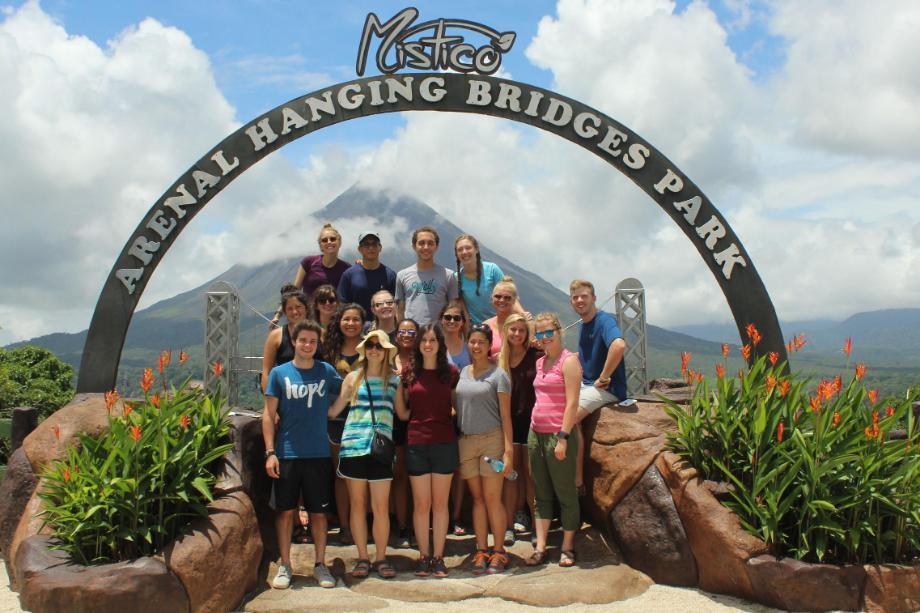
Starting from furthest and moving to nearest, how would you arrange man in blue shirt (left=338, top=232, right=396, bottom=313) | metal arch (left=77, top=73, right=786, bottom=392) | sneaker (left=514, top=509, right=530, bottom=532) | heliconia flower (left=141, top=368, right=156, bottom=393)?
metal arch (left=77, top=73, right=786, bottom=392) < man in blue shirt (left=338, top=232, right=396, bottom=313) < sneaker (left=514, top=509, right=530, bottom=532) < heliconia flower (left=141, top=368, right=156, bottom=393)

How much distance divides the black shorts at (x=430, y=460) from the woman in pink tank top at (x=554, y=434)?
725 millimetres

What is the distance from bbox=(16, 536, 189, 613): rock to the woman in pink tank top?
2.65m

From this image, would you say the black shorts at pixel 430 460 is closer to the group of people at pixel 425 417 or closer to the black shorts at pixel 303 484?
the group of people at pixel 425 417

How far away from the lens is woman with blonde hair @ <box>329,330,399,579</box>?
19.8 ft

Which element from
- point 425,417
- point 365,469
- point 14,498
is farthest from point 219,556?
point 14,498

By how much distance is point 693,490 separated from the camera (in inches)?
241

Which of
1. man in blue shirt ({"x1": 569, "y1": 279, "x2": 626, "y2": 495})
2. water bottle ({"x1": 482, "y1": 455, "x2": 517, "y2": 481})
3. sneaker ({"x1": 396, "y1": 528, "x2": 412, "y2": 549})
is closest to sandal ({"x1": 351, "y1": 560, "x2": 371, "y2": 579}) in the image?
sneaker ({"x1": 396, "y1": 528, "x2": 412, "y2": 549})

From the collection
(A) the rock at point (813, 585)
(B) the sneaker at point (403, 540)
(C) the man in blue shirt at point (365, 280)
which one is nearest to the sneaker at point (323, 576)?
(B) the sneaker at point (403, 540)

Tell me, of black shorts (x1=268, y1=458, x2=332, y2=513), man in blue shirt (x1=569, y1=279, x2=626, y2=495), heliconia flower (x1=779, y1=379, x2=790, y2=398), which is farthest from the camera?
man in blue shirt (x1=569, y1=279, x2=626, y2=495)

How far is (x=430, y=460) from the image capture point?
611cm

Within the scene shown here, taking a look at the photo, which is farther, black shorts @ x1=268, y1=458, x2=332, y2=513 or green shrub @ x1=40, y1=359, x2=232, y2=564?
black shorts @ x1=268, y1=458, x2=332, y2=513

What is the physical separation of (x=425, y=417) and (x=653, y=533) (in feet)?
6.39

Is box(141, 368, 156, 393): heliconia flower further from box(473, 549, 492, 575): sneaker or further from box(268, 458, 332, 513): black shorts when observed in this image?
box(473, 549, 492, 575): sneaker

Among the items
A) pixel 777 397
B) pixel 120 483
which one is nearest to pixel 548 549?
pixel 777 397
